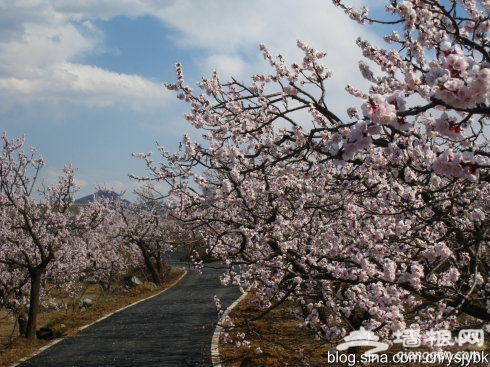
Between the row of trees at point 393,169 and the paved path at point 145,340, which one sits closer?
the row of trees at point 393,169

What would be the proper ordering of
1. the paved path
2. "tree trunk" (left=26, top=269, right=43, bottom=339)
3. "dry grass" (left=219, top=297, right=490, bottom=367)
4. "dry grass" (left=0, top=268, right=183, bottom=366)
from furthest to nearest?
"tree trunk" (left=26, top=269, right=43, bottom=339) → "dry grass" (left=0, top=268, right=183, bottom=366) → the paved path → "dry grass" (left=219, top=297, right=490, bottom=367)

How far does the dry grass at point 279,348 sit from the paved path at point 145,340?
0.74m

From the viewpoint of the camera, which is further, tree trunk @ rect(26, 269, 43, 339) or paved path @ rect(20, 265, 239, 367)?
tree trunk @ rect(26, 269, 43, 339)

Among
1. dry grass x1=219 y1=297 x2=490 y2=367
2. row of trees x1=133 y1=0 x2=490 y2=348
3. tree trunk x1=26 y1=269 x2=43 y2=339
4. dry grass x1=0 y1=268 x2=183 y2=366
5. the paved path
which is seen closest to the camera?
row of trees x1=133 y1=0 x2=490 y2=348

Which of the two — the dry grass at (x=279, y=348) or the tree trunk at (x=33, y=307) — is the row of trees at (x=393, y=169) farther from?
the tree trunk at (x=33, y=307)

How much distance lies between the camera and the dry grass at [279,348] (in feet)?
33.4

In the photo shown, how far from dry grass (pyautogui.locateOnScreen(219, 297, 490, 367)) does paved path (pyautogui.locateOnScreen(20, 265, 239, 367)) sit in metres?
0.74

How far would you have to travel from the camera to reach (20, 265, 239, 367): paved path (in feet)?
37.0

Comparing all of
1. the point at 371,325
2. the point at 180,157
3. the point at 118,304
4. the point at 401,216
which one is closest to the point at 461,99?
the point at 401,216

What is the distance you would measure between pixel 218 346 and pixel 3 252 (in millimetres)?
10505

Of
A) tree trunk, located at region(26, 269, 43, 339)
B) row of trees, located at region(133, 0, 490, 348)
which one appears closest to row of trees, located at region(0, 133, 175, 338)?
tree trunk, located at region(26, 269, 43, 339)

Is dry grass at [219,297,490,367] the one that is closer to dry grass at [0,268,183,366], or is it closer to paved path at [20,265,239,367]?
paved path at [20,265,239,367]

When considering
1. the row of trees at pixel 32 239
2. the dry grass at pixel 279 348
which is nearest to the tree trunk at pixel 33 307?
the row of trees at pixel 32 239

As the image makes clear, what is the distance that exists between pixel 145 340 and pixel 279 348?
13.4ft
